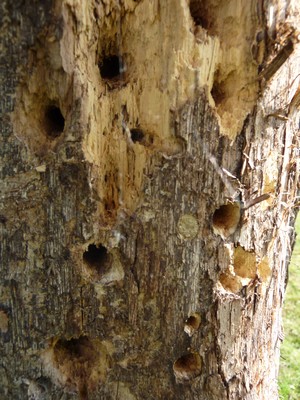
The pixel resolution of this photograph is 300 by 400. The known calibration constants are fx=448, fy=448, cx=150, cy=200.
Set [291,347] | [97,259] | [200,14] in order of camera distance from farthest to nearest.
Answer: [291,347], [97,259], [200,14]

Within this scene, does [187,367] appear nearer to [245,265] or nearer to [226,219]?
[245,265]

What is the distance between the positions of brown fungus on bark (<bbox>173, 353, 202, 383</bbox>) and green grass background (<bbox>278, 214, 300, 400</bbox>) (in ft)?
4.90

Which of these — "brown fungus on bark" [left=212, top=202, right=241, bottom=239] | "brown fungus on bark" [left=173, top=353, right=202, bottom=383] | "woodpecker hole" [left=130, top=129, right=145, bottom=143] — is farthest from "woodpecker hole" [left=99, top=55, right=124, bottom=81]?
"brown fungus on bark" [left=173, top=353, right=202, bottom=383]

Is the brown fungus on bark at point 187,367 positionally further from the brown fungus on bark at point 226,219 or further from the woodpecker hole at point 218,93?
the woodpecker hole at point 218,93

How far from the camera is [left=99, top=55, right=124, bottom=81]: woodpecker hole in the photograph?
4.70 ft

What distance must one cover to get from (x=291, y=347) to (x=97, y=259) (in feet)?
8.03

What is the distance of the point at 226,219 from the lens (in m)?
1.55

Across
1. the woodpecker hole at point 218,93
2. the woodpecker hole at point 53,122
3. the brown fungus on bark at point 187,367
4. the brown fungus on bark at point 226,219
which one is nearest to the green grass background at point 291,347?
the brown fungus on bark at point 187,367

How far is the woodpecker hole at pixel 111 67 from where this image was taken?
4.70 feet

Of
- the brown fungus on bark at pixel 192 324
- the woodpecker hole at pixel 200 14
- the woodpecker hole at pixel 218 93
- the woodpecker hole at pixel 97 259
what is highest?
the woodpecker hole at pixel 200 14

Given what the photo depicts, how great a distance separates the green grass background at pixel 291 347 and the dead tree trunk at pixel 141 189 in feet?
4.97

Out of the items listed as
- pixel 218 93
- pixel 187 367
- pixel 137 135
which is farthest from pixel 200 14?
pixel 187 367

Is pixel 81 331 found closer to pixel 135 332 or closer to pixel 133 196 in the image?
pixel 135 332

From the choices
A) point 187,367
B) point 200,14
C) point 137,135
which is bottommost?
point 187,367
